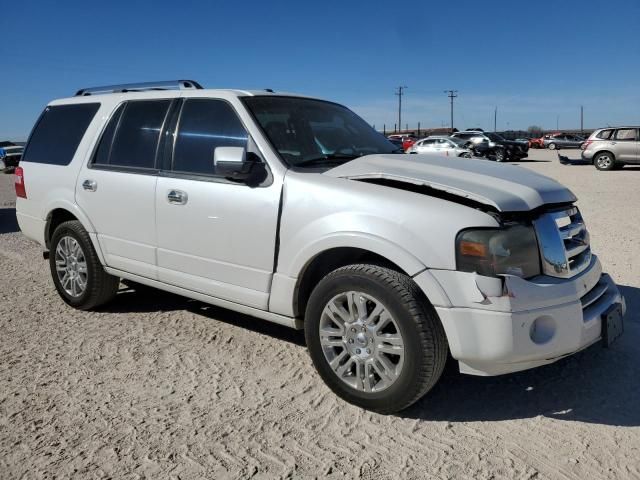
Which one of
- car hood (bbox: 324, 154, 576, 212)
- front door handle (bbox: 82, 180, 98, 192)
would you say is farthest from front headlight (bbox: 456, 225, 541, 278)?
front door handle (bbox: 82, 180, 98, 192)

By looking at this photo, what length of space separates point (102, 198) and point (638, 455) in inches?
156

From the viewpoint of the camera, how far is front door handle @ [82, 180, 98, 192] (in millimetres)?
4574

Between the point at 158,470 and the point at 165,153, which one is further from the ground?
the point at 165,153

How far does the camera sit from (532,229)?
2.97 meters

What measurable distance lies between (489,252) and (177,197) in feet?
7.19

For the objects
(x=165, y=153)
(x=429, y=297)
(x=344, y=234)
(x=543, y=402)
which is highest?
(x=165, y=153)

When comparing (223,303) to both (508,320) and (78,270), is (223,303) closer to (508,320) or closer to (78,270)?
(78,270)

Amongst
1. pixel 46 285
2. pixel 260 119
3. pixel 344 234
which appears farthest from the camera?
pixel 46 285

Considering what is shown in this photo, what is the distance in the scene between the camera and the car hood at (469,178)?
2961 millimetres

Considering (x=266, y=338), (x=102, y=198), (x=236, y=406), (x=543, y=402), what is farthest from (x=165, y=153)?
(x=543, y=402)

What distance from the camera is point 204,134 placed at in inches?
158

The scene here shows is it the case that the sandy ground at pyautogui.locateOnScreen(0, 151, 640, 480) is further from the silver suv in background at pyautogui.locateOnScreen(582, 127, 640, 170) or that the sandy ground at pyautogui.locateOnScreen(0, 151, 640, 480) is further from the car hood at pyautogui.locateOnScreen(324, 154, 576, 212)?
the silver suv in background at pyautogui.locateOnScreen(582, 127, 640, 170)

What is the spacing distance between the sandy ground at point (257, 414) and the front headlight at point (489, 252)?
874 mm

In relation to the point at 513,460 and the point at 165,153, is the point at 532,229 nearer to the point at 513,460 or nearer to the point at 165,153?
the point at 513,460
